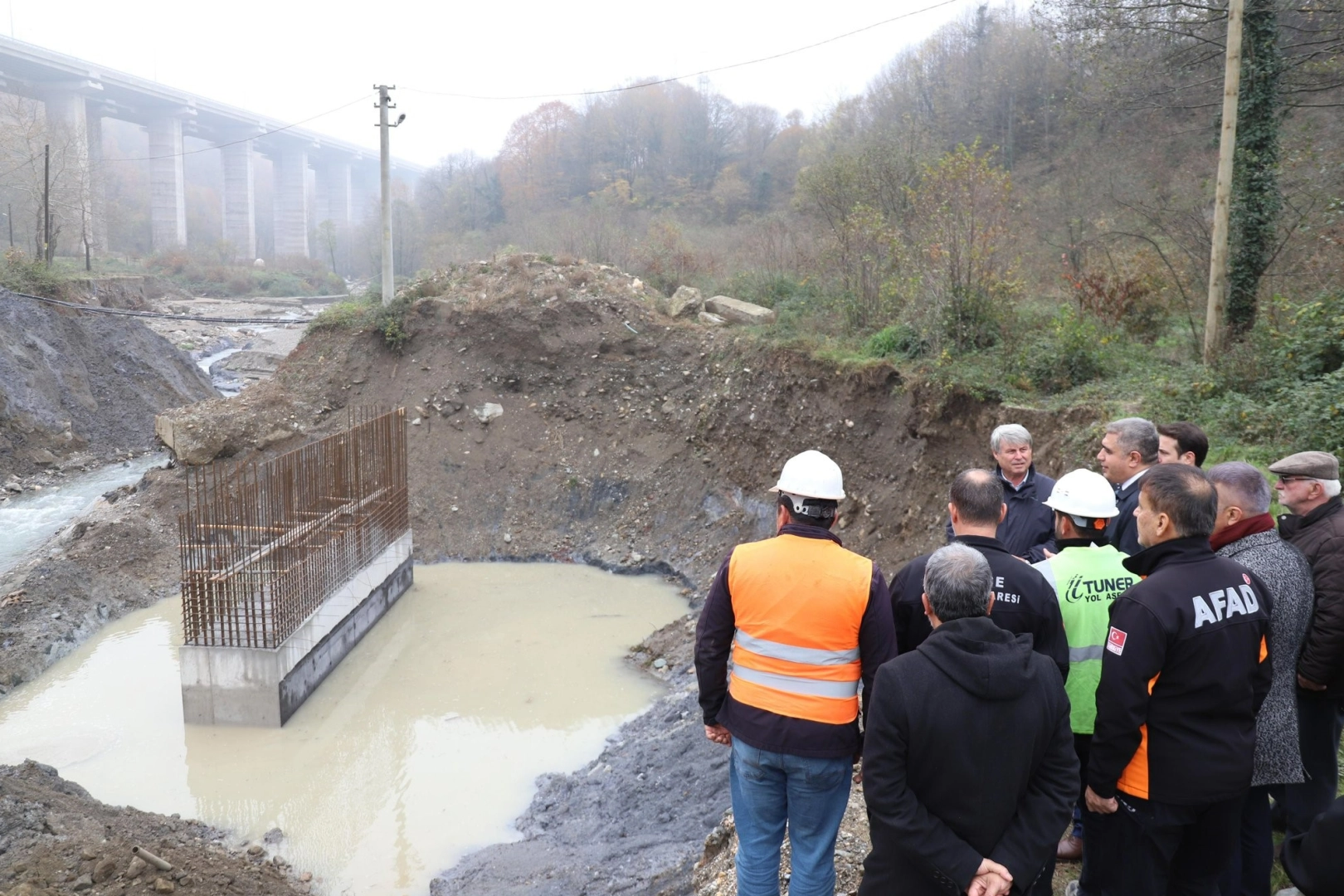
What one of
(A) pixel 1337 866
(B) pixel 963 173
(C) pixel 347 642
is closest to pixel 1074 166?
(B) pixel 963 173

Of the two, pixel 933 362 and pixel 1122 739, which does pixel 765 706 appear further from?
pixel 933 362

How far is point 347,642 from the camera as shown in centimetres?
984

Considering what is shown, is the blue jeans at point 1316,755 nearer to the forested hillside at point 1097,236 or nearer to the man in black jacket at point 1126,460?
the man in black jacket at point 1126,460

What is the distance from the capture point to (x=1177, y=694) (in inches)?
110

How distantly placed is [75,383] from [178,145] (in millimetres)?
43885

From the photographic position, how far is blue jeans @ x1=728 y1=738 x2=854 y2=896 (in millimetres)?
3098

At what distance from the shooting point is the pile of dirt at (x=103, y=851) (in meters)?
4.88

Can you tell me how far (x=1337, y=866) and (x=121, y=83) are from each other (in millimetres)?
63574

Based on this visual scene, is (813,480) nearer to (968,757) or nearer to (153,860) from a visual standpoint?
(968,757)


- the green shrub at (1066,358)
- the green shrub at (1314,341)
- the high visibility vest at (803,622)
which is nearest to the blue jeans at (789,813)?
the high visibility vest at (803,622)

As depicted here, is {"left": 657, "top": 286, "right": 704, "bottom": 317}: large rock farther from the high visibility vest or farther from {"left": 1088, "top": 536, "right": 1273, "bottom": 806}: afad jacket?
{"left": 1088, "top": 536, "right": 1273, "bottom": 806}: afad jacket

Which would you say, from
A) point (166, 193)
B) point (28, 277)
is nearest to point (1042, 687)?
point (28, 277)

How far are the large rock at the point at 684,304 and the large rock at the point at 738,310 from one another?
0.19 meters

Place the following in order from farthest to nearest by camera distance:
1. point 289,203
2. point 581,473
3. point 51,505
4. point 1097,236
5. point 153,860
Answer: point 289,203 → point 51,505 → point 1097,236 → point 581,473 → point 153,860
